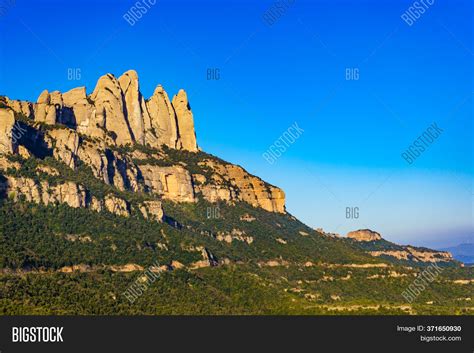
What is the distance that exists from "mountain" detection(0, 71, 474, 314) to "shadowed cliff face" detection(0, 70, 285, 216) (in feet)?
0.95

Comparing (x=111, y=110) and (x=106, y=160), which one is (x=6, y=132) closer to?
(x=106, y=160)

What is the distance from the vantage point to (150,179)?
181 metres

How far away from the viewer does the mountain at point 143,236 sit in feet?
376

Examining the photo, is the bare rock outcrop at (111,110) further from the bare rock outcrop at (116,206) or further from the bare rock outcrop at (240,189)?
the bare rock outcrop at (116,206)

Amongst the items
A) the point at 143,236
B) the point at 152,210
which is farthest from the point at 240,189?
the point at 143,236

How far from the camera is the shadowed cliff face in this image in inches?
5522

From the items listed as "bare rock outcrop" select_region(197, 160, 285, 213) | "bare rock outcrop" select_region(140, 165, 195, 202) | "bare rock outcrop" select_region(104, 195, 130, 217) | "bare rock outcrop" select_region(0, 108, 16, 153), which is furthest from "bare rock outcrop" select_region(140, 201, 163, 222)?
"bare rock outcrop" select_region(197, 160, 285, 213)

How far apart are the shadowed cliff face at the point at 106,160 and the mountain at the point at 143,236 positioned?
0.29 metres

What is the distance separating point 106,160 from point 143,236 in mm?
29903

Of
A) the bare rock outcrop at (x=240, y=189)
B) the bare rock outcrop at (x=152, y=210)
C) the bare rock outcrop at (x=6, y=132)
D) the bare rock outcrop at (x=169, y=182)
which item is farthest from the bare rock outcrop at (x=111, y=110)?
the bare rock outcrop at (x=6, y=132)

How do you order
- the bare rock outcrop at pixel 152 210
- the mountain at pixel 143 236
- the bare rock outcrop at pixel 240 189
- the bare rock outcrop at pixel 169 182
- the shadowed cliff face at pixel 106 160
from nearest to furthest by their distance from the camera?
the mountain at pixel 143 236
the shadowed cliff face at pixel 106 160
the bare rock outcrop at pixel 152 210
the bare rock outcrop at pixel 169 182
the bare rock outcrop at pixel 240 189
